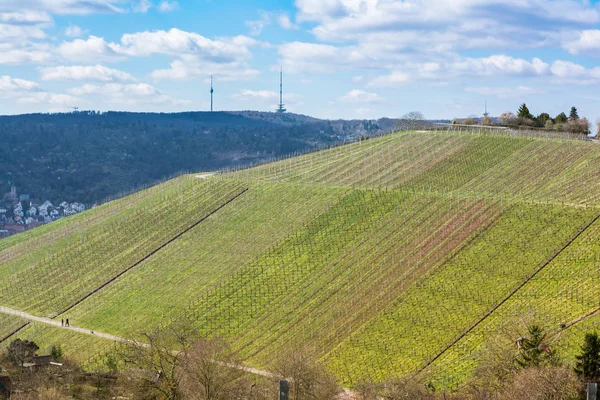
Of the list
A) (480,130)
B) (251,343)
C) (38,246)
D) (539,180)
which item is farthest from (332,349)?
(480,130)

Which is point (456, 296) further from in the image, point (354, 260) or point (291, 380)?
point (291, 380)

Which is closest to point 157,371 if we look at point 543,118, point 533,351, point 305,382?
point 305,382

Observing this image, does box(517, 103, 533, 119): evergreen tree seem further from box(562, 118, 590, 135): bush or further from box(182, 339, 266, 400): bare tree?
box(182, 339, 266, 400): bare tree

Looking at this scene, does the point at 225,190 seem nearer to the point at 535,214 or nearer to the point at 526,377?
the point at 535,214

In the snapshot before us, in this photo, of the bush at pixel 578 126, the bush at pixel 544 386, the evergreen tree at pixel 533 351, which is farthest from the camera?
the bush at pixel 578 126

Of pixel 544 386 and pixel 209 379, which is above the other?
pixel 544 386

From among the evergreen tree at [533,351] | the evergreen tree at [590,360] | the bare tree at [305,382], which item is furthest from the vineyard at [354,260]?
the bare tree at [305,382]

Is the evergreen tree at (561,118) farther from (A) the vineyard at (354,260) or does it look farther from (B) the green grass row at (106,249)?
(B) the green grass row at (106,249)
